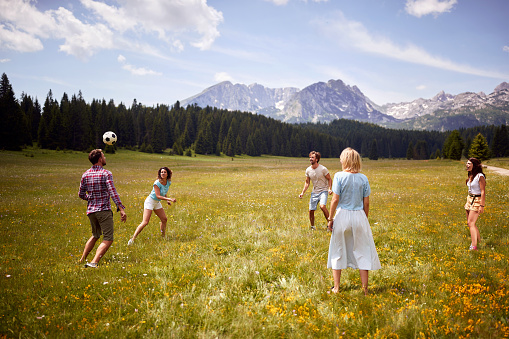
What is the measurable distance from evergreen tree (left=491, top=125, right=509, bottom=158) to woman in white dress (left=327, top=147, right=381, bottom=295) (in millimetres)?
153898

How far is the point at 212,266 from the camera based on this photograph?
693 centimetres

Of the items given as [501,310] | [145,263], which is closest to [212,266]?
[145,263]

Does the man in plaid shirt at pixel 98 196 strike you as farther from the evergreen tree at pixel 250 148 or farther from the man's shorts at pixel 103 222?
the evergreen tree at pixel 250 148

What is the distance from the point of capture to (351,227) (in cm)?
544

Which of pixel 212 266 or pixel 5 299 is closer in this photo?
pixel 5 299

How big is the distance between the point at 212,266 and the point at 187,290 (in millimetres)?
1389

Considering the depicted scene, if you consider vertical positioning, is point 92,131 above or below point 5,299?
above

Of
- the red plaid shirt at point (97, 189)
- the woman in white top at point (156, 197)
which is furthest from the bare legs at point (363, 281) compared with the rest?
the woman in white top at point (156, 197)

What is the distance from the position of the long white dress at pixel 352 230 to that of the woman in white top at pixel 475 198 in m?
5.47

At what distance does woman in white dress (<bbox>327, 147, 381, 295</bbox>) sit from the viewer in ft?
17.7

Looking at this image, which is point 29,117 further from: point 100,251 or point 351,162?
point 351,162

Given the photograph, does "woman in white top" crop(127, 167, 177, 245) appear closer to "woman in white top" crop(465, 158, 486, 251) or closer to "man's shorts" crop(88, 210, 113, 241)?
"man's shorts" crop(88, 210, 113, 241)

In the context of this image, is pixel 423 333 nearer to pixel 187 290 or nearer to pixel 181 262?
pixel 187 290

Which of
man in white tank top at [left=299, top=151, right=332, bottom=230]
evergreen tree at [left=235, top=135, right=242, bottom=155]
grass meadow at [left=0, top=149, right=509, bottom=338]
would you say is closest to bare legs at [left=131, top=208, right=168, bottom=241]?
grass meadow at [left=0, top=149, right=509, bottom=338]
